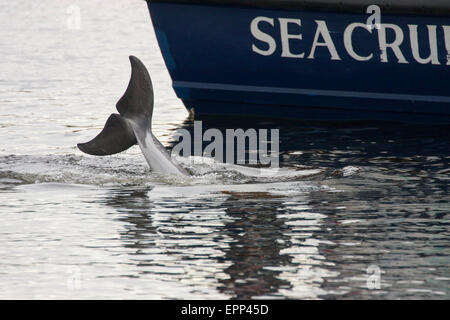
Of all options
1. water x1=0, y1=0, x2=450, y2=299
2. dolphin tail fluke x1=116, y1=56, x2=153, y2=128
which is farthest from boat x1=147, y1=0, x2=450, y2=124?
dolphin tail fluke x1=116, y1=56, x2=153, y2=128

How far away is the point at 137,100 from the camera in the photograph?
38.8ft

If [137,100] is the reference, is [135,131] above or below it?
below

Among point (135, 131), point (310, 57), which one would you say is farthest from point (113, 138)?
point (310, 57)

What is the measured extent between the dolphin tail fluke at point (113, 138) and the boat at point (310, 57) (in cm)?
348

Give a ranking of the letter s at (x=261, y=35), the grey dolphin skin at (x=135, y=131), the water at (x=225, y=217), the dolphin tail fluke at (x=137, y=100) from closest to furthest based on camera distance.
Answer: the water at (x=225, y=217) < the grey dolphin skin at (x=135, y=131) < the dolphin tail fluke at (x=137, y=100) < the letter s at (x=261, y=35)

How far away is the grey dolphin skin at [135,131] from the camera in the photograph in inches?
451

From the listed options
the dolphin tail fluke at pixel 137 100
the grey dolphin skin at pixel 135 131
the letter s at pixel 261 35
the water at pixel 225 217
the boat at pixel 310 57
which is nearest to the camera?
the water at pixel 225 217

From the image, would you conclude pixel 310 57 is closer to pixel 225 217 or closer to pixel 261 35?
pixel 261 35

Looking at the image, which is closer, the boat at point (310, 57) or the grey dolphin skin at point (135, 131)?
the grey dolphin skin at point (135, 131)

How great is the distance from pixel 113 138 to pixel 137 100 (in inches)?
20.4

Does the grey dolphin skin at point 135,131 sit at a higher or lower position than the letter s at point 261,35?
lower

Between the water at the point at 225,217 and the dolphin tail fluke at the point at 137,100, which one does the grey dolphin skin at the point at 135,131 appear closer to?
the dolphin tail fluke at the point at 137,100

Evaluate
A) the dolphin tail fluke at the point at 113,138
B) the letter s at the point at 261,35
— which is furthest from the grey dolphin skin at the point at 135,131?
the letter s at the point at 261,35
